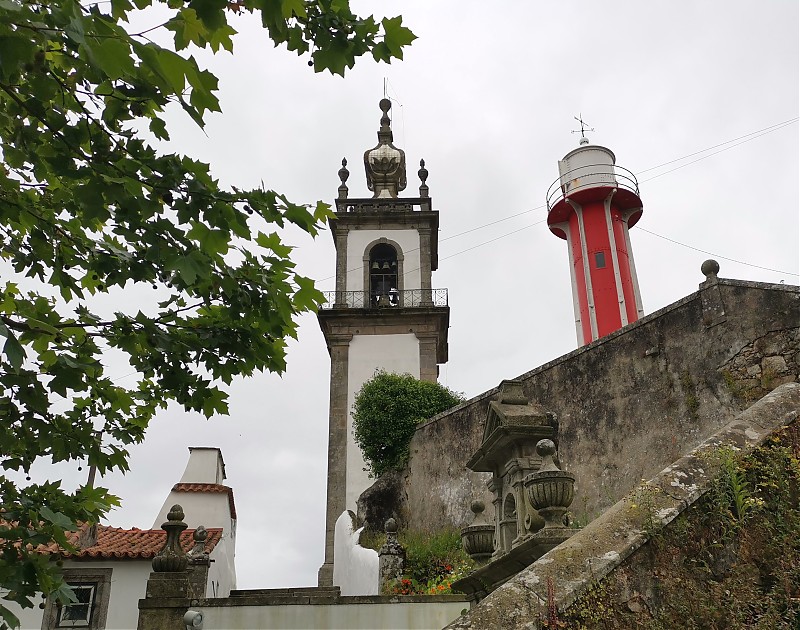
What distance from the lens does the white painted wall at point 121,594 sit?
38.3 feet

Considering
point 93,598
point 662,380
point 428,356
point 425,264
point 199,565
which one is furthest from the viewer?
point 425,264

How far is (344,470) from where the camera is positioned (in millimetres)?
18344

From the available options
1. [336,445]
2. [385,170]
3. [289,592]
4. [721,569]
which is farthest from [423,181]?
[721,569]

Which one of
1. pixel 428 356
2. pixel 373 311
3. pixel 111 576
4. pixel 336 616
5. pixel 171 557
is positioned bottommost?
pixel 336 616

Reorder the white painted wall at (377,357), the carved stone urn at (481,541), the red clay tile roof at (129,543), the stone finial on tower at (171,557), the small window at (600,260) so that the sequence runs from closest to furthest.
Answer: the carved stone urn at (481,541)
the stone finial on tower at (171,557)
the red clay tile roof at (129,543)
the white painted wall at (377,357)
the small window at (600,260)

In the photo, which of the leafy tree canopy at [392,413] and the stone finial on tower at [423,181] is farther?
the stone finial on tower at [423,181]

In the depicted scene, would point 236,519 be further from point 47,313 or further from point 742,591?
point 742,591

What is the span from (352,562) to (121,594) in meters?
4.24

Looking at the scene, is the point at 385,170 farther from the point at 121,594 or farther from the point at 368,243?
the point at 121,594

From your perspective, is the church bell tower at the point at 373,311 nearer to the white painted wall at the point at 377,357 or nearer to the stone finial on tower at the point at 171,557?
the white painted wall at the point at 377,357

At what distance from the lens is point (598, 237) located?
2342 centimetres

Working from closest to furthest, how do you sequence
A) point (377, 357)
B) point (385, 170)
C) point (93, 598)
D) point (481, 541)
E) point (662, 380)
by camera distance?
point (481, 541) → point (662, 380) → point (93, 598) → point (377, 357) → point (385, 170)

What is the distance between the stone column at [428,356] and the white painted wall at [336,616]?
A: 9690 mm

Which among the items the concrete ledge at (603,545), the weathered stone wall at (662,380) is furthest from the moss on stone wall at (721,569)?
the weathered stone wall at (662,380)
